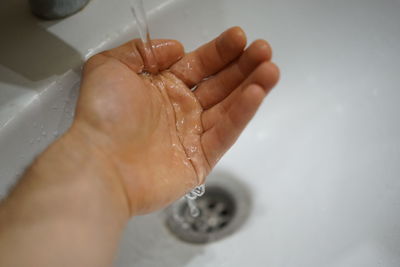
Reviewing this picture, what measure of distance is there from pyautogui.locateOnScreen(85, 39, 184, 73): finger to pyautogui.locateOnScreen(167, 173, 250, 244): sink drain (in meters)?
0.19

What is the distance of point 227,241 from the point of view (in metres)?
0.56

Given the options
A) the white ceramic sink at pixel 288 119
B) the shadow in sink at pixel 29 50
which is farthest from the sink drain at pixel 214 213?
the shadow in sink at pixel 29 50

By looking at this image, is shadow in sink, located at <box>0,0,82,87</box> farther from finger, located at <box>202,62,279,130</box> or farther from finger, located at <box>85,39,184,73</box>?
finger, located at <box>202,62,279,130</box>

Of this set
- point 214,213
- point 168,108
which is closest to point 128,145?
point 168,108

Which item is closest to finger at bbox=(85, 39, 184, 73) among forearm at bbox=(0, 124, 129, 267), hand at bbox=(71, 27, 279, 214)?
hand at bbox=(71, 27, 279, 214)

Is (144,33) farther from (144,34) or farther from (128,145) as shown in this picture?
(128,145)

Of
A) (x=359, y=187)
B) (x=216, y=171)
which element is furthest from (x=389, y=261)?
(x=216, y=171)

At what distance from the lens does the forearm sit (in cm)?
38

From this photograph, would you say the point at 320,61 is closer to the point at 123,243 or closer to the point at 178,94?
the point at 178,94

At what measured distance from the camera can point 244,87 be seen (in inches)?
17.9

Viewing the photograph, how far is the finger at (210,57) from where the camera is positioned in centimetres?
48

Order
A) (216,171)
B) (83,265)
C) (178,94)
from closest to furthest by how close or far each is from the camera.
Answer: (83,265), (178,94), (216,171)

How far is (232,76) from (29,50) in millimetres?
240

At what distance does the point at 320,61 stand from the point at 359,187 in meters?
0.18
